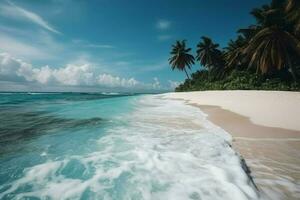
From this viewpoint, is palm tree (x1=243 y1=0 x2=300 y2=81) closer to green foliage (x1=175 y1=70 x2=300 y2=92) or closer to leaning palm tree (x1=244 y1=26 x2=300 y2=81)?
leaning palm tree (x1=244 y1=26 x2=300 y2=81)

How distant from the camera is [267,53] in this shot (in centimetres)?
2116

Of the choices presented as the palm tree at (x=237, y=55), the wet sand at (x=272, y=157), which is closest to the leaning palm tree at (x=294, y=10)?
the palm tree at (x=237, y=55)

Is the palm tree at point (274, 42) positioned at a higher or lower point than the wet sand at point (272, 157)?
higher

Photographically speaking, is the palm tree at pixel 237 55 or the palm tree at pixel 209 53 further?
the palm tree at pixel 209 53

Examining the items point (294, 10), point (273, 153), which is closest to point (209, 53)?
point (294, 10)

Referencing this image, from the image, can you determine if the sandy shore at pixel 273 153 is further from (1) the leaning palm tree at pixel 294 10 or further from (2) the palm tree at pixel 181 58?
(2) the palm tree at pixel 181 58

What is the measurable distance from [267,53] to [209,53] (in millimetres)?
21461

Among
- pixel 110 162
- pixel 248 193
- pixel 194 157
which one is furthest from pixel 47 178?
pixel 248 193

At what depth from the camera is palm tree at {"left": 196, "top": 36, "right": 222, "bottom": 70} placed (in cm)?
4206

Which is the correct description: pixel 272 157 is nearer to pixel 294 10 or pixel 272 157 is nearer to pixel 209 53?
pixel 294 10

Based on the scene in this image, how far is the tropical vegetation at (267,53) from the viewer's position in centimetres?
2083

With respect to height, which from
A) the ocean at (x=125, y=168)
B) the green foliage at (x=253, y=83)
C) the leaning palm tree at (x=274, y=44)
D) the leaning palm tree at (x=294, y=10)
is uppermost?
the leaning palm tree at (x=294, y=10)

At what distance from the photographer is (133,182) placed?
3.83 m


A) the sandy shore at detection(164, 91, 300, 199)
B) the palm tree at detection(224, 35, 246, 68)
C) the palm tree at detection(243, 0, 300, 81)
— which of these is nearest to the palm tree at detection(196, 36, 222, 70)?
the palm tree at detection(224, 35, 246, 68)
